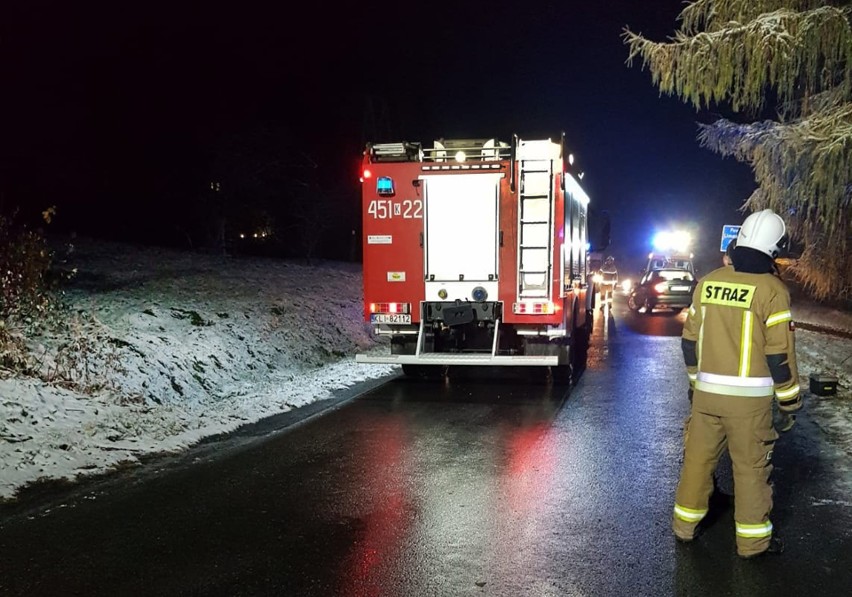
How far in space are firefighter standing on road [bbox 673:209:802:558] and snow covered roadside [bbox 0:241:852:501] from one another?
3551 mm

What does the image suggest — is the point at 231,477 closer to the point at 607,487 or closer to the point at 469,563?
the point at 469,563

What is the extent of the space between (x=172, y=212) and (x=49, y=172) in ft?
19.5

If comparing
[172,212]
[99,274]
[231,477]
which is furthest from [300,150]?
[231,477]

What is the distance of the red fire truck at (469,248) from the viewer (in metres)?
9.58

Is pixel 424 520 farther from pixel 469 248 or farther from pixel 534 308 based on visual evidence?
pixel 469 248

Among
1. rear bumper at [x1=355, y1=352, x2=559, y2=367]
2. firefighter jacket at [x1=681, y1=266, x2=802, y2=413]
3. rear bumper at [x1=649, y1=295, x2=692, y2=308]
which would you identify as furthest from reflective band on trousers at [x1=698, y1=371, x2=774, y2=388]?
rear bumper at [x1=649, y1=295, x2=692, y2=308]

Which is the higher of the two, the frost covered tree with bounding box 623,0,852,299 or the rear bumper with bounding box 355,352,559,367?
the frost covered tree with bounding box 623,0,852,299

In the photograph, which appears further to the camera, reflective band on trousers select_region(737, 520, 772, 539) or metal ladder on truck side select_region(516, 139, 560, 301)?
metal ladder on truck side select_region(516, 139, 560, 301)

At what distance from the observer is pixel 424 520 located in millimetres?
4992

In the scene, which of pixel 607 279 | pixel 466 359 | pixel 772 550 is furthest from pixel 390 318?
pixel 607 279

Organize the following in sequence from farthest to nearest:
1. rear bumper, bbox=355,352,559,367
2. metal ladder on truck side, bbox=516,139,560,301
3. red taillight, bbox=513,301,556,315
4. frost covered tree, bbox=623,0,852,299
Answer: red taillight, bbox=513,301,556,315
metal ladder on truck side, bbox=516,139,560,301
rear bumper, bbox=355,352,559,367
frost covered tree, bbox=623,0,852,299

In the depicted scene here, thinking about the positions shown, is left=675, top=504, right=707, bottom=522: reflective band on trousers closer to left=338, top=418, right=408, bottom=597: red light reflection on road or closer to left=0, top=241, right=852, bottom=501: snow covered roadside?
left=338, top=418, right=408, bottom=597: red light reflection on road

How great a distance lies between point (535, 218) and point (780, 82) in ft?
12.5

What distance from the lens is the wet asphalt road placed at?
13.4 ft
